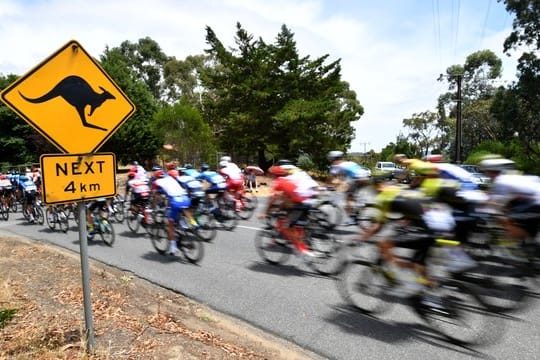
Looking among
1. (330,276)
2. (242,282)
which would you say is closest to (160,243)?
(242,282)

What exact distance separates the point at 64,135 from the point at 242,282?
367cm

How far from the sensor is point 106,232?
9.41 m

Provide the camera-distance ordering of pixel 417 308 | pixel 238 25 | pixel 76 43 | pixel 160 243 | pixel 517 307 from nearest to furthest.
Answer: pixel 76 43 < pixel 417 308 < pixel 517 307 < pixel 160 243 < pixel 238 25

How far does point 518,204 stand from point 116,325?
16.9 feet

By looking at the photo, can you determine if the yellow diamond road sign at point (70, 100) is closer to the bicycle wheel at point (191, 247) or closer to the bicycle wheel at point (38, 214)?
the bicycle wheel at point (191, 247)

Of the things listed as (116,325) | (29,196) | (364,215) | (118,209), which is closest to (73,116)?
(116,325)

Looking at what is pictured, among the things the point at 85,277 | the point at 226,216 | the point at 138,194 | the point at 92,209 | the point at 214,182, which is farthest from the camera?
the point at 214,182

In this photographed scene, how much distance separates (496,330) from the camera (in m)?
3.95

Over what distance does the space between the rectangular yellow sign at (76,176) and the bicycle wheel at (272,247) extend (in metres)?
3.86

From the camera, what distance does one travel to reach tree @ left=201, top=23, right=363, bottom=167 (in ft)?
93.7

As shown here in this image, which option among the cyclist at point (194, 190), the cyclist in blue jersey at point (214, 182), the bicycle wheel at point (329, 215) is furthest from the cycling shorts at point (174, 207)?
the cyclist in blue jersey at point (214, 182)

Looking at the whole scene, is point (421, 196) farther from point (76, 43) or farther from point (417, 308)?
point (76, 43)

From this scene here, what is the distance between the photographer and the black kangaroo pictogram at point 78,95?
10.9ft

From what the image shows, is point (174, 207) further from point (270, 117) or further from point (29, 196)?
point (270, 117)
